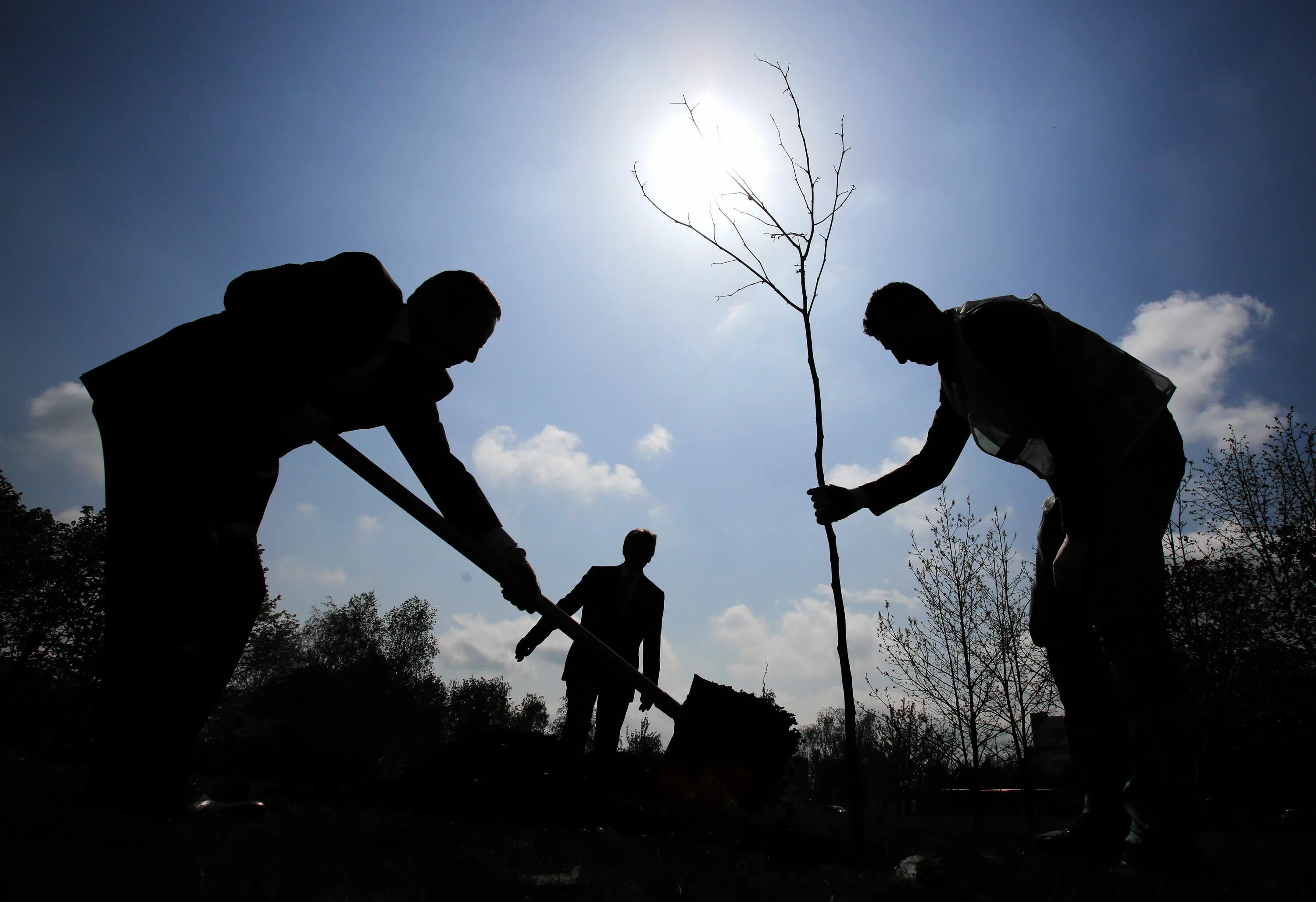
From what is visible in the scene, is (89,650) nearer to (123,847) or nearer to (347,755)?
(347,755)

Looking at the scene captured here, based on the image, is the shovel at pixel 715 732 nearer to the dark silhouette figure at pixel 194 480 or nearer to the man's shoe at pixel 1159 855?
the dark silhouette figure at pixel 194 480

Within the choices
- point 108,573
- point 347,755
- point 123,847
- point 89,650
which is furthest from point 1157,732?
point 89,650

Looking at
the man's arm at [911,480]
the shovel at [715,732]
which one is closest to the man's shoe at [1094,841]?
the shovel at [715,732]

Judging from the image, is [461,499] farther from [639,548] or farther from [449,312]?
[639,548]

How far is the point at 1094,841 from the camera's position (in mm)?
2529

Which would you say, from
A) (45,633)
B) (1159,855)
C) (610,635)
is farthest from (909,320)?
(45,633)

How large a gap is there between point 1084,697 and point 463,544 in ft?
10.1

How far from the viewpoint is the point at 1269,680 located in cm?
1284

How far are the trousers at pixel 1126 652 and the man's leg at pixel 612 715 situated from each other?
384 centimetres

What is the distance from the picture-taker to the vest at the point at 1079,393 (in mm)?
2426

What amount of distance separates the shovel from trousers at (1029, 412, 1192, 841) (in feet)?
4.40

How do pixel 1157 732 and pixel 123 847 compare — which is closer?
pixel 123 847

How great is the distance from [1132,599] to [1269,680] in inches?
614

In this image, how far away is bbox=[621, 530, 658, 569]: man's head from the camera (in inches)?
251
